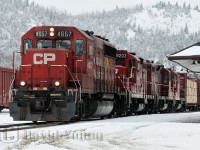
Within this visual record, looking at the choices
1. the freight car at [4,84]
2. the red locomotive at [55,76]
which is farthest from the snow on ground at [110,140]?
the freight car at [4,84]

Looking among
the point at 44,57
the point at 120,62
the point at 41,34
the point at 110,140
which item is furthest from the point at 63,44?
the point at 110,140

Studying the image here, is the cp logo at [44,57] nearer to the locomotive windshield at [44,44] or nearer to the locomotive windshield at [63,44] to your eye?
A: the locomotive windshield at [44,44]

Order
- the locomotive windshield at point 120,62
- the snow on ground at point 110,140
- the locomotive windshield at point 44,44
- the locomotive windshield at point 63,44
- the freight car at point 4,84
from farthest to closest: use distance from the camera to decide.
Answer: the freight car at point 4,84, the locomotive windshield at point 120,62, the locomotive windshield at point 63,44, the locomotive windshield at point 44,44, the snow on ground at point 110,140

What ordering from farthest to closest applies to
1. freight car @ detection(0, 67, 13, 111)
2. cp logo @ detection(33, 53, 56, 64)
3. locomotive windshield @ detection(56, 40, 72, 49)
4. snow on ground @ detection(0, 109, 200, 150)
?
freight car @ detection(0, 67, 13, 111) → locomotive windshield @ detection(56, 40, 72, 49) → cp logo @ detection(33, 53, 56, 64) → snow on ground @ detection(0, 109, 200, 150)

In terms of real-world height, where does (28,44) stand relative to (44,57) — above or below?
above

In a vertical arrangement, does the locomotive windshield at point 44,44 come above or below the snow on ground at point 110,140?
above

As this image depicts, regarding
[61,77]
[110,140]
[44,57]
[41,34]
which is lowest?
[110,140]

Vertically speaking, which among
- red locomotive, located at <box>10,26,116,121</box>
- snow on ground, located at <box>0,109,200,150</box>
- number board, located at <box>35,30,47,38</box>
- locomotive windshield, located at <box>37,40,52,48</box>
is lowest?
snow on ground, located at <box>0,109,200,150</box>

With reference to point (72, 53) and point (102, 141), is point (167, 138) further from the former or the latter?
point (72, 53)

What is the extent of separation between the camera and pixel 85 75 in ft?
72.4

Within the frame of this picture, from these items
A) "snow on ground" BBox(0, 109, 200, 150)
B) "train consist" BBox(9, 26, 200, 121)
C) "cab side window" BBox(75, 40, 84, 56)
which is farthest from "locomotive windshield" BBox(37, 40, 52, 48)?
"snow on ground" BBox(0, 109, 200, 150)

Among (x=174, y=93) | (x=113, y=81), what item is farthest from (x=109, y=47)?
(x=174, y=93)

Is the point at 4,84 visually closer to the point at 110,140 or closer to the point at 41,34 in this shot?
the point at 41,34

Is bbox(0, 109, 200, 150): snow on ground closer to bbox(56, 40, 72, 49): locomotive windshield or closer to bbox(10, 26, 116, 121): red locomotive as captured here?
bbox(10, 26, 116, 121): red locomotive
